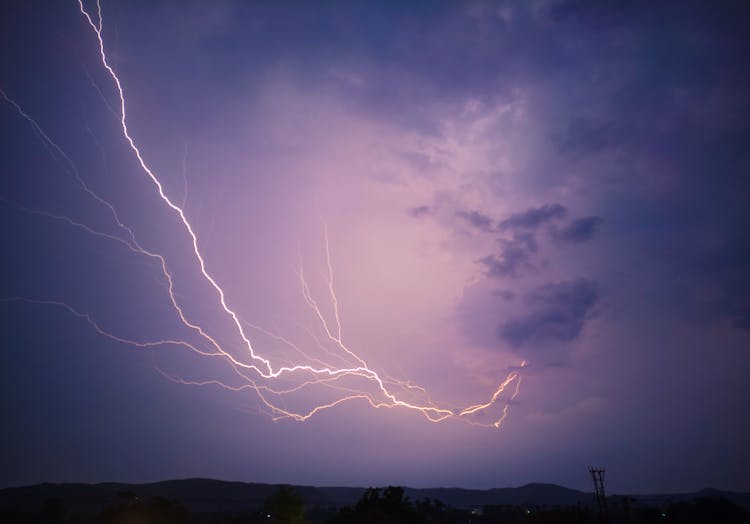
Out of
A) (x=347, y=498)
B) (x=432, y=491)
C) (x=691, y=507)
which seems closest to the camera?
(x=691, y=507)

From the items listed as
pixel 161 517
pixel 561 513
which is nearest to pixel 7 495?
pixel 161 517

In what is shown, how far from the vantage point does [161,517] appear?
2845 centimetres

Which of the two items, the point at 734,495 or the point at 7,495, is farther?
the point at 734,495

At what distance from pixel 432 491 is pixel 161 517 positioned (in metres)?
122

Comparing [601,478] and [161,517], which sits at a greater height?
[601,478]

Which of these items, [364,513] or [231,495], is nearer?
[364,513]

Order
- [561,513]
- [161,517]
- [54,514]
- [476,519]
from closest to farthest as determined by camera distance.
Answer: [561,513]
[161,517]
[54,514]
[476,519]

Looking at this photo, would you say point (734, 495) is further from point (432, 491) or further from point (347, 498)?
point (347, 498)

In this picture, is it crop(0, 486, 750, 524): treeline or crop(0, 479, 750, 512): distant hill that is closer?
crop(0, 486, 750, 524): treeline

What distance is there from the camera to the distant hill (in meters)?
79.8

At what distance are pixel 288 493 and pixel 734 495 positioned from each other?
16068cm

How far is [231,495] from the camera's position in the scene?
101625 mm

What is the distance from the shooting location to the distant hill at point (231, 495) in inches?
3140

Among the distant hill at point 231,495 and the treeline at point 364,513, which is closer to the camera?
the treeline at point 364,513
